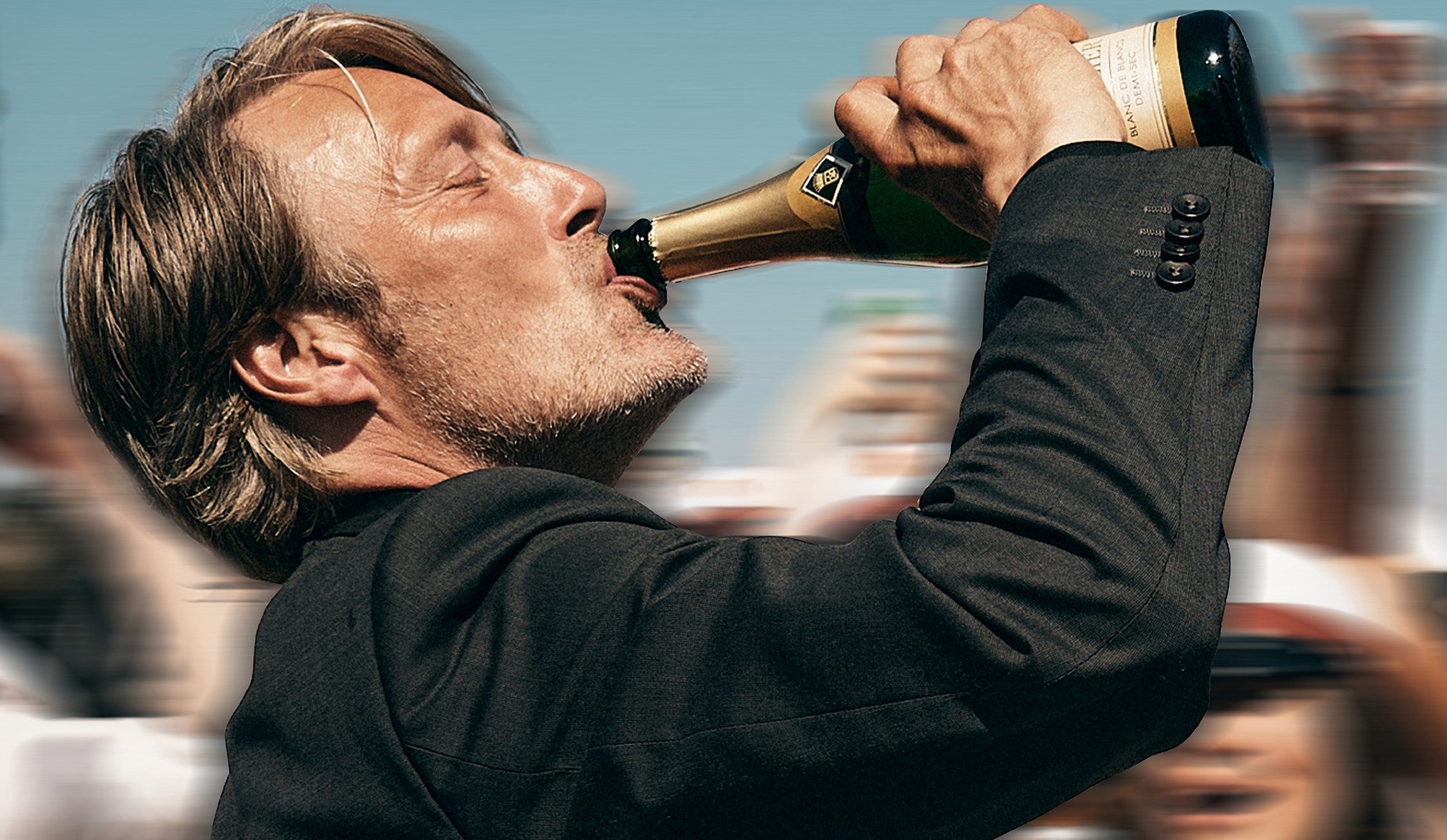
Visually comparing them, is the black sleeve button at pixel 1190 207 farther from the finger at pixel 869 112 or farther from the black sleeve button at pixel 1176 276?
the finger at pixel 869 112

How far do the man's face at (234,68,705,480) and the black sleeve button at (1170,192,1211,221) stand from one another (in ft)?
2.44

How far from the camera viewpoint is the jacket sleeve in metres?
1.16

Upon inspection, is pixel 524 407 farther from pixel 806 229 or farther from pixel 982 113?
pixel 982 113

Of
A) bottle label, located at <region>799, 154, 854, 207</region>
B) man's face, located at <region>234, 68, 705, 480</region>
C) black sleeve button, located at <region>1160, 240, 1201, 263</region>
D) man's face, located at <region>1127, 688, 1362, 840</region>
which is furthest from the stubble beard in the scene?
man's face, located at <region>1127, 688, 1362, 840</region>

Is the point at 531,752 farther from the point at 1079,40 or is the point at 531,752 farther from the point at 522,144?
the point at 522,144

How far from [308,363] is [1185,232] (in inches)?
43.1

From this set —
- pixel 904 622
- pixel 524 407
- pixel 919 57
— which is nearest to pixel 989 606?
pixel 904 622

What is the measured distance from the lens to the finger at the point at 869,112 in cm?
152

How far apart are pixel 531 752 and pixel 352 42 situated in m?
1.22

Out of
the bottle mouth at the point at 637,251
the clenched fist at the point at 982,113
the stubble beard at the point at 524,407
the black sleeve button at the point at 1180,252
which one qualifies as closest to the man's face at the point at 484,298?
the stubble beard at the point at 524,407

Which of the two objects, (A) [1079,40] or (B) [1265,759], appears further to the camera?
(B) [1265,759]

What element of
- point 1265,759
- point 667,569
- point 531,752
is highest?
point 667,569

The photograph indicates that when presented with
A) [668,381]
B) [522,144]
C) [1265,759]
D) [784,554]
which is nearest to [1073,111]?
[784,554]

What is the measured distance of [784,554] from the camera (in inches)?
50.6
